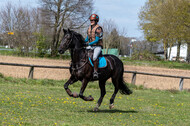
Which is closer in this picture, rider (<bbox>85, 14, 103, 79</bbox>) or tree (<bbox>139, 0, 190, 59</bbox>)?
rider (<bbox>85, 14, 103, 79</bbox>)

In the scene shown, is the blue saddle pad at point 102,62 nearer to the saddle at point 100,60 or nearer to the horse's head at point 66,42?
the saddle at point 100,60

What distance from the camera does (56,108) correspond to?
8.56 metres

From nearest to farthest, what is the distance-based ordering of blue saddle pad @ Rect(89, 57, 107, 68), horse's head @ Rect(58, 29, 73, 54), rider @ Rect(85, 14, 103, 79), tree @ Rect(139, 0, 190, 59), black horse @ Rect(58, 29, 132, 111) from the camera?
horse's head @ Rect(58, 29, 73, 54) → black horse @ Rect(58, 29, 132, 111) → rider @ Rect(85, 14, 103, 79) → blue saddle pad @ Rect(89, 57, 107, 68) → tree @ Rect(139, 0, 190, 59)

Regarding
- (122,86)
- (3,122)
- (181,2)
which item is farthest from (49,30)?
(3,122)

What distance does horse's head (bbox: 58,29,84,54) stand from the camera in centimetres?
784

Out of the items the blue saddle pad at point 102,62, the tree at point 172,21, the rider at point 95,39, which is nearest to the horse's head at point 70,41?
the rider at point 95,39

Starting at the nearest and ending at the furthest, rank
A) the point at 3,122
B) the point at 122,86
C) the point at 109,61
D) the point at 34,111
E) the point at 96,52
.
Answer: the point at 3,122 → the point at 34,111 → the point at 96,52 → the point at 109,61 → the point at 122,86

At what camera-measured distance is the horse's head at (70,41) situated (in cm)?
784

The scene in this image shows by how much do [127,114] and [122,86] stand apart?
59.7 inches

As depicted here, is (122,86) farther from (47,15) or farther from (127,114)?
(47,15)

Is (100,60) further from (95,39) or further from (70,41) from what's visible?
(70,41)

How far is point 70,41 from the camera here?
26.3ft


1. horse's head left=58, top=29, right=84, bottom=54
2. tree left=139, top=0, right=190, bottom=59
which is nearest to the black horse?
horse's head left=58, top=29, right=84, bottom=54

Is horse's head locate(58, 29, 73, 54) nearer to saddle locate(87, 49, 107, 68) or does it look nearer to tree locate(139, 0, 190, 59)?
saddle locate(87, 49, 107, 68)
